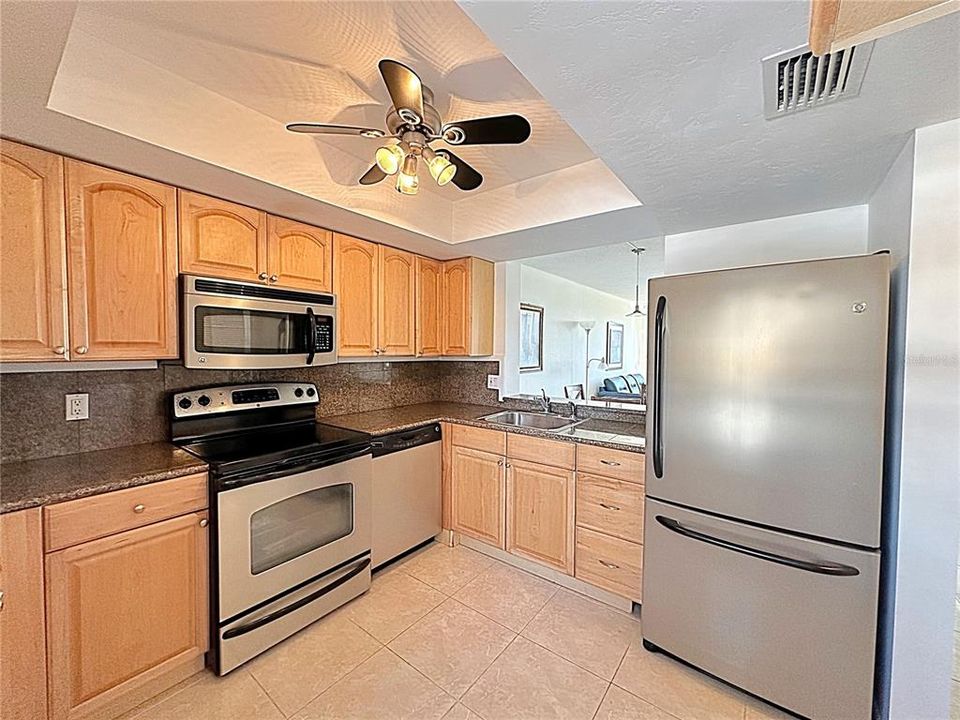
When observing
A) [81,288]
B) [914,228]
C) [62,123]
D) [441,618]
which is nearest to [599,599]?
[441,618]

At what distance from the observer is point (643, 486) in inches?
84.7

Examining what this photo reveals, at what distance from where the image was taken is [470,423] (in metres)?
2.82

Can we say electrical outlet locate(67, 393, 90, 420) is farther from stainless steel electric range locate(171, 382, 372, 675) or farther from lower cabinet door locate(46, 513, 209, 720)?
lower cabinet door locate(46, 513, 209, 720)

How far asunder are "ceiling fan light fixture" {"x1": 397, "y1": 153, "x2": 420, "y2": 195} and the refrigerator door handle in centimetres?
119

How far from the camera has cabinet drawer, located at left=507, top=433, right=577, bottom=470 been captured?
94.7 inches

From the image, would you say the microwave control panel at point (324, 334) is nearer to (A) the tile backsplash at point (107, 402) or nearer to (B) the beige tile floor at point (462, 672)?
(A) the tile backsplash at point (107, 402)

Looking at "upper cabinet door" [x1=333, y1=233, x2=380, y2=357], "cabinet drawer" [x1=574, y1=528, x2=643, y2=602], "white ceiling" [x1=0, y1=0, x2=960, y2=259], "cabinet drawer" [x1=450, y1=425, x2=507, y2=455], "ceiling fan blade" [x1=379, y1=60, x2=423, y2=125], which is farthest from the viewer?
"cabinet drawer" [x1=450, y1=425, x2=507, y2=455]

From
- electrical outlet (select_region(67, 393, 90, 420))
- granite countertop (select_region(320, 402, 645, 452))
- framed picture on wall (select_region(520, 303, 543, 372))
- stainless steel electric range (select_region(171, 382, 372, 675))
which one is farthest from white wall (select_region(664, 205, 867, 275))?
electrical outlet (select_region(67, 393, 90, 420))

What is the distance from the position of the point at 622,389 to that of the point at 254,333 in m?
5.78

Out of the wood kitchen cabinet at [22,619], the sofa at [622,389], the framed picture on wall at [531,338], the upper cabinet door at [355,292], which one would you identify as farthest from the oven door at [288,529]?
the sofa at [622,389]

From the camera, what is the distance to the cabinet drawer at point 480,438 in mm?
2676

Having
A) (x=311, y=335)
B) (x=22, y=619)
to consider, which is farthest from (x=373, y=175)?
(x=22, y=619)

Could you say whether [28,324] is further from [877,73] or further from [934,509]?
[934,509]

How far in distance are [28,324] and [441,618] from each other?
7.10 ft
